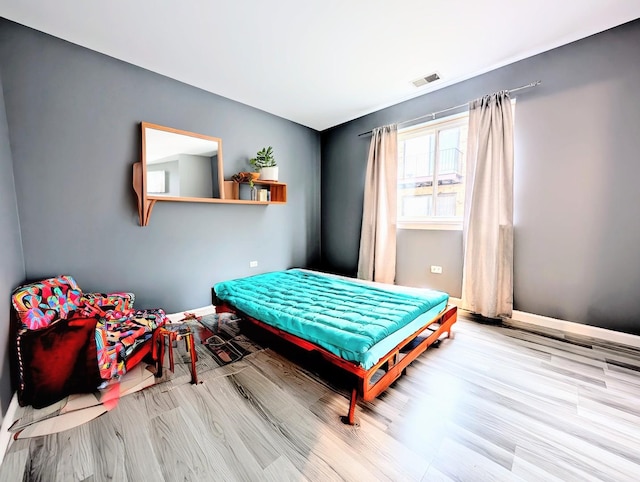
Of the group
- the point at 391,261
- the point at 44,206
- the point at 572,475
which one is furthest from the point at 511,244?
the point at 44,206

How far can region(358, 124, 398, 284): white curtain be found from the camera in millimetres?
3494

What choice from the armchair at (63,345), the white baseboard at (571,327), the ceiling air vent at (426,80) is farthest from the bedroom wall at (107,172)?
the white baseboard at (571,327)

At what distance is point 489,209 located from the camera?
2.72m

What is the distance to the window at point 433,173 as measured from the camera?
122 inches

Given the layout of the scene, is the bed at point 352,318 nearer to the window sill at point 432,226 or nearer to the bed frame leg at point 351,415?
the bed frame leg at point 351,415

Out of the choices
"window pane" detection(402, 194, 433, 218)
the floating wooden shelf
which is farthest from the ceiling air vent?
the floating wooden shelf

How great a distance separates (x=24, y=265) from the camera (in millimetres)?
1994

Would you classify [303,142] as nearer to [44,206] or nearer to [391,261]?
[391,261]

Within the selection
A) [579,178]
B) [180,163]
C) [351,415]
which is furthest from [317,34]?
[351,415]

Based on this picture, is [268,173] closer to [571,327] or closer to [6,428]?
[6,428]

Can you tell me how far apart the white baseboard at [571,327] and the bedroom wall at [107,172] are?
10.9ft

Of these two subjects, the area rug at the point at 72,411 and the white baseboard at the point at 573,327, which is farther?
the white baseboard at the point at 573,327

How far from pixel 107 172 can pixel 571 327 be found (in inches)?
187

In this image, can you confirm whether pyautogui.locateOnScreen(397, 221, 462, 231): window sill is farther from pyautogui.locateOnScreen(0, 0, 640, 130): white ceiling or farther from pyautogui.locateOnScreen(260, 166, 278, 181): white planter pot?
pyautogui.locateOnScreen(260, 166, 278, 181): white planter pot
